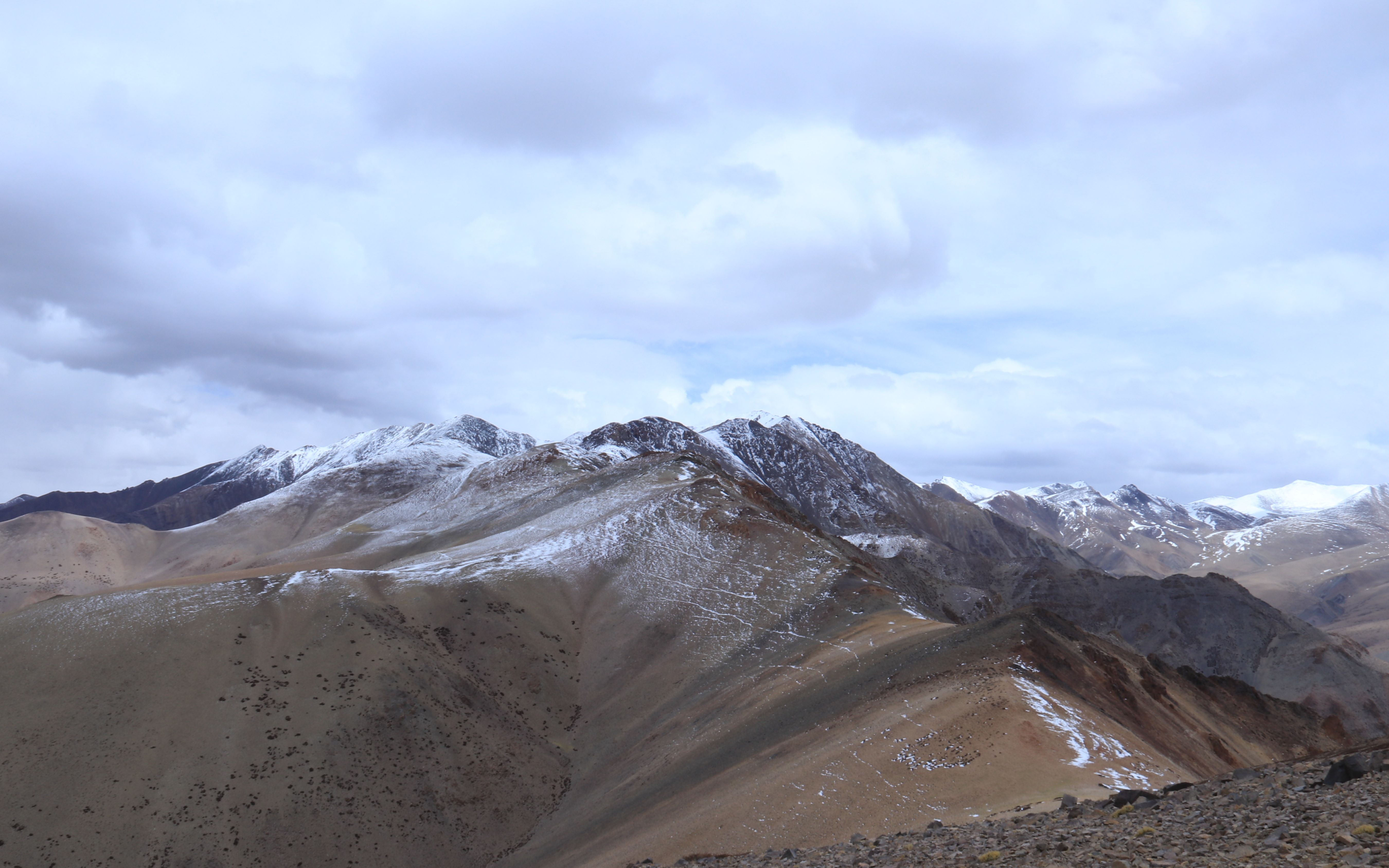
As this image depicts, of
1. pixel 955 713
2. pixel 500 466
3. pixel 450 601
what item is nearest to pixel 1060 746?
pixel 955 713

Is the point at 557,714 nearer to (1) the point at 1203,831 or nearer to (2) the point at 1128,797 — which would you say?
(2) the point at 1128,797

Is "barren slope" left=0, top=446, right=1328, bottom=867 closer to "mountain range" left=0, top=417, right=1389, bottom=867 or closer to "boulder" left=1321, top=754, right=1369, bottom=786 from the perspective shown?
"mountain range" left=0, top=417, right=1389, bottom=867

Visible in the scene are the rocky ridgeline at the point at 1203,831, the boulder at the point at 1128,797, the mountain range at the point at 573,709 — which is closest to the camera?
the rocky ridgeline at the point at 1203,831

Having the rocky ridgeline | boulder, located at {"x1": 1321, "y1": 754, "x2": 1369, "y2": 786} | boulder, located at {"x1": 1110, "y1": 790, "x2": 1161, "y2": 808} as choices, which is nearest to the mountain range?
boulder, located at {"x1": 1110, "y1": 790, "x2": 1161, "y2": 808}

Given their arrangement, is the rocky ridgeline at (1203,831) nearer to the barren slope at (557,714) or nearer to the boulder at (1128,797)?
the boulder at (1128,797)

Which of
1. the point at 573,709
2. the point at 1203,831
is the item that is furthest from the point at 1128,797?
the point at 573,709

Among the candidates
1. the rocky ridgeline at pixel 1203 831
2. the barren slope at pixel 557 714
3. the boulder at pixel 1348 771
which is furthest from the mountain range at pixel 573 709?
the boulder at pixel 1348 771
